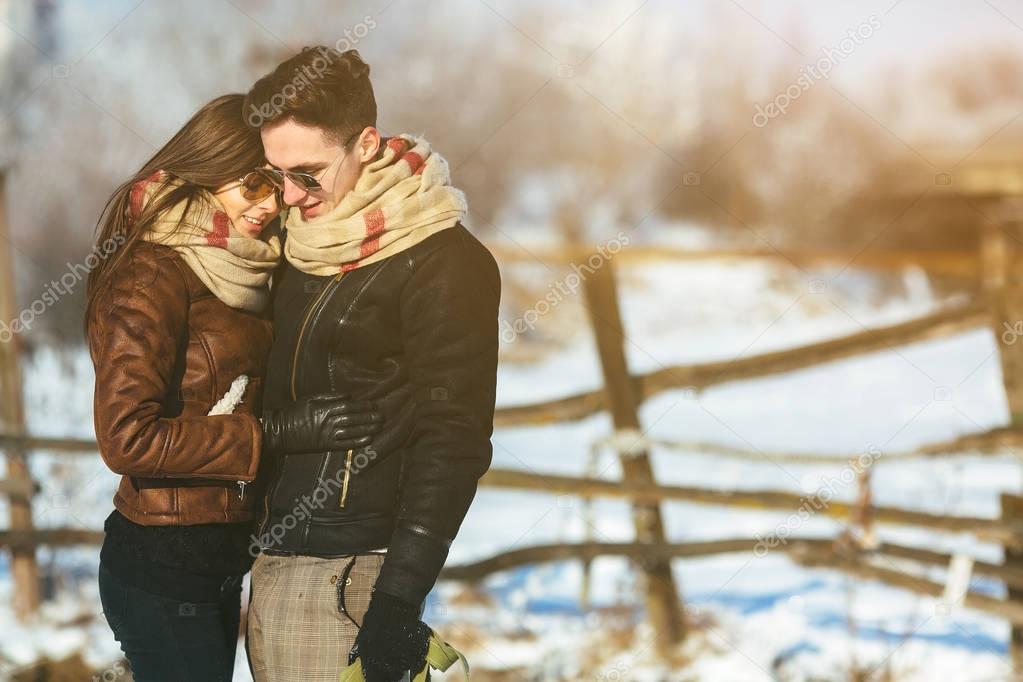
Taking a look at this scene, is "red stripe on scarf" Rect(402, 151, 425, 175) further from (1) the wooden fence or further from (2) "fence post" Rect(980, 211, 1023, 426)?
(2) "fence post" Rect(980, 211, 1023, 426)

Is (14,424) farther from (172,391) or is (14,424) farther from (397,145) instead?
(397,145)

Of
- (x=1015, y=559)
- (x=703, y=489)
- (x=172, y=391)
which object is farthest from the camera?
(x=703, y=489)

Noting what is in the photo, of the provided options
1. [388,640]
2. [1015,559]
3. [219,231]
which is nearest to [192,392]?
[219,231]

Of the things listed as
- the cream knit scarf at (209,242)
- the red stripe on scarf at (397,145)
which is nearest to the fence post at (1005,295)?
the red stripe on scarf at (397,145)

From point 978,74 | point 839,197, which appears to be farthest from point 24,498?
point 978,74

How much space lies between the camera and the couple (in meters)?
1.89

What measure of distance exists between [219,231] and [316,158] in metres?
0.25

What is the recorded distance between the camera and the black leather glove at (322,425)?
1918mm

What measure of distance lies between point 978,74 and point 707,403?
7.07 ft

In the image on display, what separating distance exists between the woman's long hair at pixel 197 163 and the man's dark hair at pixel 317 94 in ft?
0.23

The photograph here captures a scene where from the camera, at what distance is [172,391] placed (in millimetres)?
1965

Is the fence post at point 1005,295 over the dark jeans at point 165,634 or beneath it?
over

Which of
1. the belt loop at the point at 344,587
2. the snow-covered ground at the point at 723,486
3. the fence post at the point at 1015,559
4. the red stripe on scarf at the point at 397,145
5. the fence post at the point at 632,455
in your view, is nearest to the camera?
the belt loop at the point at 344,587

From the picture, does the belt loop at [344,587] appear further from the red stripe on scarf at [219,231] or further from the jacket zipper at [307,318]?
the red stripe on scarf at [219,231]
